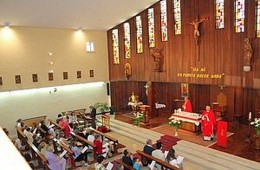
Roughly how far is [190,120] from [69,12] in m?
8.36

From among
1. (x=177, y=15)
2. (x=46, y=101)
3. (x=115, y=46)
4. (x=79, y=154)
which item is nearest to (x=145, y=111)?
(x=79, y=154)

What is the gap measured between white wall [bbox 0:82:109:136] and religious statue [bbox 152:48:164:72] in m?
5.25

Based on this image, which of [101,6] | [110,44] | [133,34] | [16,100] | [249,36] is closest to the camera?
[249,36]

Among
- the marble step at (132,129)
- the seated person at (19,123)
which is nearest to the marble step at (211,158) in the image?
the marble step at (132,129)

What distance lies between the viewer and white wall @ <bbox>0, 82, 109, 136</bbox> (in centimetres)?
1402

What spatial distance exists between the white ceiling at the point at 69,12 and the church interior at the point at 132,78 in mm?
60

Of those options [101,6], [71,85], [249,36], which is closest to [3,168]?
[249,36]

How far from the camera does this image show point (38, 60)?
14555 mm

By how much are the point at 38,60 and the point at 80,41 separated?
303 centimetres

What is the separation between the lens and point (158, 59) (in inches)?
540

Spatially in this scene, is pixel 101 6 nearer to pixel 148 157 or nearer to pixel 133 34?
pixel 133 34

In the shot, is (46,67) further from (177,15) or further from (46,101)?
(177,15)

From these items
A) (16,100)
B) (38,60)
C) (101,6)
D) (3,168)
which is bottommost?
(16,100)

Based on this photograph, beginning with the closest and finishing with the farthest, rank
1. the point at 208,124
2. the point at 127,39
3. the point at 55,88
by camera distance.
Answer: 1. the point at 208,124
2. the point at 55,88
3. the point at 127,39
